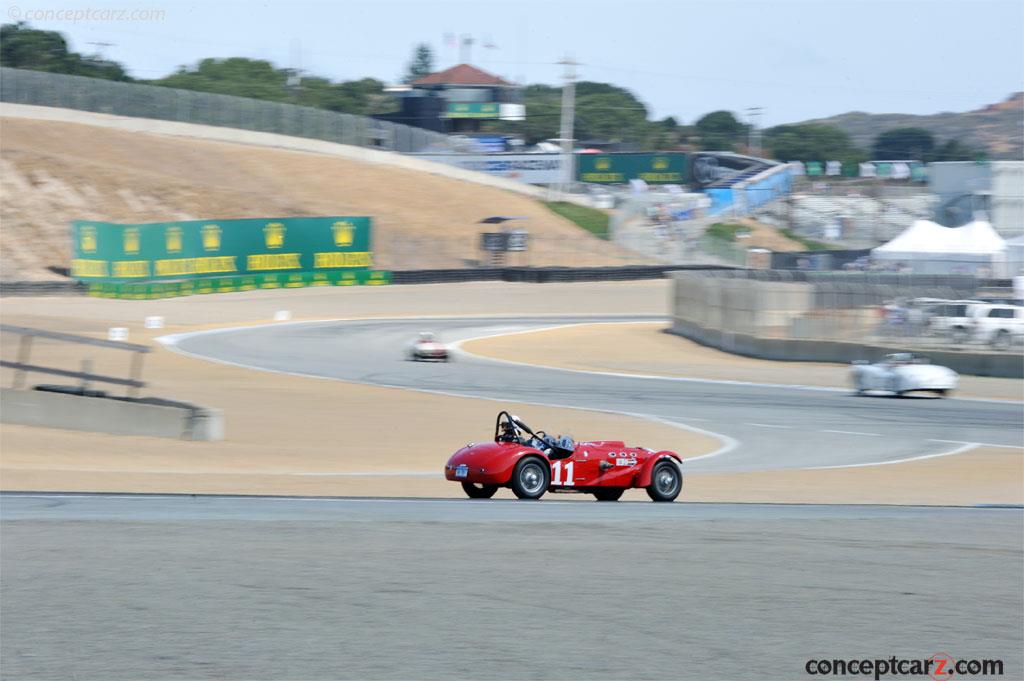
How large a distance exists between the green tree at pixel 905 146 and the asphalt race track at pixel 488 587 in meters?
179

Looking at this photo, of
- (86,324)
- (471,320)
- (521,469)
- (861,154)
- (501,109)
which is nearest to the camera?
(521,469)

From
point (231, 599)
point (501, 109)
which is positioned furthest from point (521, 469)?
point (501, 109)

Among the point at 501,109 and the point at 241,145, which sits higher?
the point at 501,109

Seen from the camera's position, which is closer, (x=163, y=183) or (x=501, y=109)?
(x=163, y=183)

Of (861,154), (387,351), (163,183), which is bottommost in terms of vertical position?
(387,351)

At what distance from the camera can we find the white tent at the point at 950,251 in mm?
55469

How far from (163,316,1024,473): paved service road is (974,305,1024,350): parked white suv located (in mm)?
3899

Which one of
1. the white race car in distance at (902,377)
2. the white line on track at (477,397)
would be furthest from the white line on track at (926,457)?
the white race car in distance at (902,377)

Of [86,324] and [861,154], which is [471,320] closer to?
[86,324]

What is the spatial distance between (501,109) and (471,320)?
8478 cm

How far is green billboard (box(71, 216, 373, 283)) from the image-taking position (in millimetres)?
52875

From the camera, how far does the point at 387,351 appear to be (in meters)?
38.1

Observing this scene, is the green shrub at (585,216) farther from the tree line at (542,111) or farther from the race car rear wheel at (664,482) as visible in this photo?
the race car rear wheel at (664,482)

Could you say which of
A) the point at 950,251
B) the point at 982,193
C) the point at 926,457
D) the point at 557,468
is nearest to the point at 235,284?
the point at 950,251
